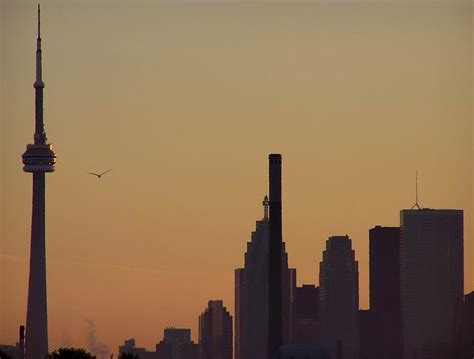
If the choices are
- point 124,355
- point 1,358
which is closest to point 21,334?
point 1,358

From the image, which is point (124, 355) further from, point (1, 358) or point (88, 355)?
point (1, 358)

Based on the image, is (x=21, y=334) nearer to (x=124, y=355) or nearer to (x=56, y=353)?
(x=56, y=353)

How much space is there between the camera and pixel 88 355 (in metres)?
146

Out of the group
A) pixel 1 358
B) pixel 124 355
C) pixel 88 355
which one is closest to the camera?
pixel 124 355

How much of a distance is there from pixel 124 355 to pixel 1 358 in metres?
27.1

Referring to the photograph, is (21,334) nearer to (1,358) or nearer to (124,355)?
(1,358)

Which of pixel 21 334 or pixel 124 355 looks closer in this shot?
pixel 124 355

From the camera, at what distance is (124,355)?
134125mm

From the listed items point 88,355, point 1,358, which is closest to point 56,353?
point 88,355

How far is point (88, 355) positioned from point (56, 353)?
2.73 meters

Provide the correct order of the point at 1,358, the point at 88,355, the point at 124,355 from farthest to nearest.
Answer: the point at 1,358 → the point at 88,355 → the point at 124,355

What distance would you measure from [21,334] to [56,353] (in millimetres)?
17337

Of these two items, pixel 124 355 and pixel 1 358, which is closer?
pixel 124 355

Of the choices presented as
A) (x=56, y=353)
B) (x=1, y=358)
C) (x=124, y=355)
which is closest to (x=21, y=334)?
(x=1, y=358)
